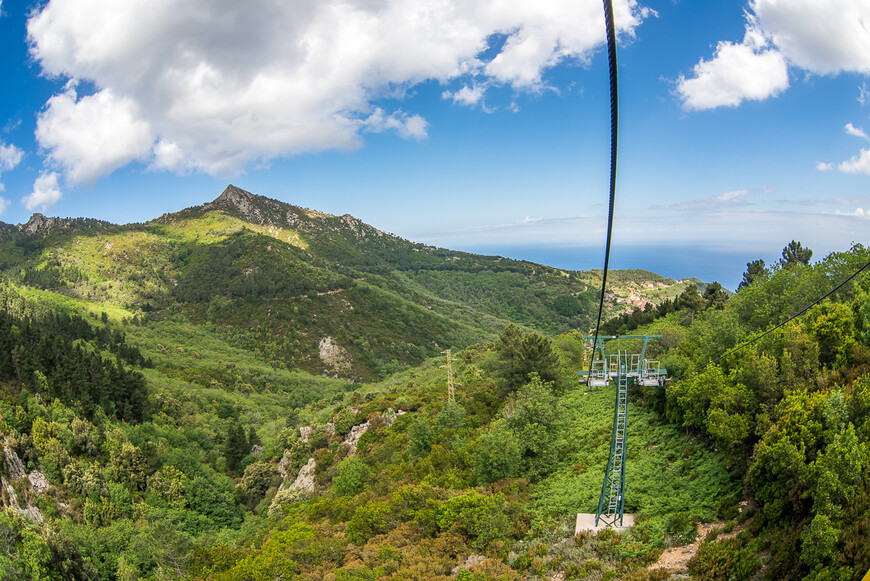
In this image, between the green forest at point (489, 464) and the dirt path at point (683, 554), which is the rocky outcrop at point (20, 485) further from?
the dirt path at point (683, 554)

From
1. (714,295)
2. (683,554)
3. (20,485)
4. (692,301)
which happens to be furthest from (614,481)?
(714,295)

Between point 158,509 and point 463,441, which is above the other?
point 463,441

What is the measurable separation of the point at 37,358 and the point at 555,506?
2285 inches

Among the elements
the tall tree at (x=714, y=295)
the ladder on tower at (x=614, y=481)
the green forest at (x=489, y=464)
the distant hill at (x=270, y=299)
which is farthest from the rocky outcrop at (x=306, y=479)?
the distant hill at (x=270, y=299)

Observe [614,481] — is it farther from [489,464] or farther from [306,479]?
[306,479]

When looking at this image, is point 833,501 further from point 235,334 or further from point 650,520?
point 235,334

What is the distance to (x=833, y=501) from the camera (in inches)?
492

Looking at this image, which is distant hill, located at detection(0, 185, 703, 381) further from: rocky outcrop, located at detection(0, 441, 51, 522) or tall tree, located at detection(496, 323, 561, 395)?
tall tree, located at detection(496, 323, 561, 395)

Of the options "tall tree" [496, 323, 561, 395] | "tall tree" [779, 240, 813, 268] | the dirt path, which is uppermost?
"tall tree" [779, 240, 813, 268]

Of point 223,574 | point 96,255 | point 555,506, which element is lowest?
point 223,574

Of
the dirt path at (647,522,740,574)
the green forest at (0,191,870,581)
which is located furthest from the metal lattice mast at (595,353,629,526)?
the dirt path at (647,522,740,574)

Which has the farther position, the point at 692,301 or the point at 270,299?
the point at 270,299

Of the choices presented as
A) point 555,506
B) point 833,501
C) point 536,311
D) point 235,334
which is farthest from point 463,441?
point 536,311

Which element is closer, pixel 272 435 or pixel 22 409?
pixel 22 409
